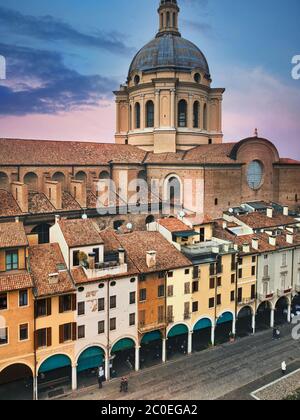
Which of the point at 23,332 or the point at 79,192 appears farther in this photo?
the point at 79,192

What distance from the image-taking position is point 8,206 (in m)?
28.0

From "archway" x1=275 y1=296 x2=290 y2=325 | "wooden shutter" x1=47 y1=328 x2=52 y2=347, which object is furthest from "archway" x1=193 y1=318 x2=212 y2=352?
"wooden shutter" x1=47 y1=328 x2=52 y2=347

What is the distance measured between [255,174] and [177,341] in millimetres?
18842

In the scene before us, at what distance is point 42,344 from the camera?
18984mm

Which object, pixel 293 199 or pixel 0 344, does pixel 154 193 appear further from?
pixel 0 344

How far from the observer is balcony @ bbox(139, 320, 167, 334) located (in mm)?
21358

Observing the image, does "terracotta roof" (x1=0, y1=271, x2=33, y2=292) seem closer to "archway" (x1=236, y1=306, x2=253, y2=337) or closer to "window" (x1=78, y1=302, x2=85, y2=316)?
"window" (x1=78, y1=302, x2=85, y2=316)

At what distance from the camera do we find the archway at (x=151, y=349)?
2200 cm

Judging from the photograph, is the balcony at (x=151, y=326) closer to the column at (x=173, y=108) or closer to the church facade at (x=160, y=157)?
the church facade at (x=160, y=157)

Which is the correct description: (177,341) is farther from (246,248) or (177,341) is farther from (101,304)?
(246,248)

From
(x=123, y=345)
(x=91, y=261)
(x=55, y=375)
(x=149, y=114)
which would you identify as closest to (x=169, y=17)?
(x=149, y=114)

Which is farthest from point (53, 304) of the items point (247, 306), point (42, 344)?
point (247, 306)

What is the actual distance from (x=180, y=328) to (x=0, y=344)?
33.0 feet

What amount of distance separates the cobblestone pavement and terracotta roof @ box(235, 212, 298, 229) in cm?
896
